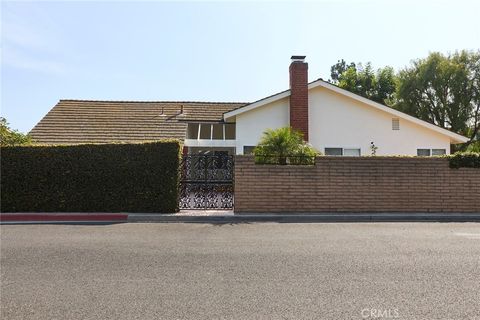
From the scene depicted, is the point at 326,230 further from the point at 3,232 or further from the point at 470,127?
the point at 470,127

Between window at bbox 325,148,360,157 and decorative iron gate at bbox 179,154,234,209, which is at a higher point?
window at bbox 325,148,360,157

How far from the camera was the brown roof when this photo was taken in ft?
68.4

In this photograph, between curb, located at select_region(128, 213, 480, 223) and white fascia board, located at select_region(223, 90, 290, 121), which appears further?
white fascia board, located at select_region(223, 90, 290, 121)

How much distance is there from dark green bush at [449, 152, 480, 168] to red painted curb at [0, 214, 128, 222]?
1067 centimetres

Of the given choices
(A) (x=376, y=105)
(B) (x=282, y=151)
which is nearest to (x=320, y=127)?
(A) (x=376, y=105)

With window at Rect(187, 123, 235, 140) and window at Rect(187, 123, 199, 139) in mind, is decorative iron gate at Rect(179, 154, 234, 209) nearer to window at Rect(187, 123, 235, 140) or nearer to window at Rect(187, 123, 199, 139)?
window at Rect(187, 123, 235, 140)

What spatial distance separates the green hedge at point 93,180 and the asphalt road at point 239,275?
3.38 meters

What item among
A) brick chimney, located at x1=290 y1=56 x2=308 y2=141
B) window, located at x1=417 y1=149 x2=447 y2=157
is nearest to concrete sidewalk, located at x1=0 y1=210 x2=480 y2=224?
brick chimney, located at x1=290 y1=56 x2=308 y2=141

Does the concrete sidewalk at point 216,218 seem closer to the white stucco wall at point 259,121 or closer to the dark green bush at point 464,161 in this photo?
the dark green bush at point 464,161

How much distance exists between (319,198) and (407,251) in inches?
222

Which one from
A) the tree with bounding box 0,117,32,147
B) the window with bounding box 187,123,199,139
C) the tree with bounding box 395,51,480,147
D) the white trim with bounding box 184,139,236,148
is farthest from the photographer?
the tree with bounding box 395,51,480,147

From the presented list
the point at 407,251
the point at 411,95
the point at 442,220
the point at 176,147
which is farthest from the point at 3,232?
the point at 411,95

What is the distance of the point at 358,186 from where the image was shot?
495 inches

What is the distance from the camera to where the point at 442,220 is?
11.5m
